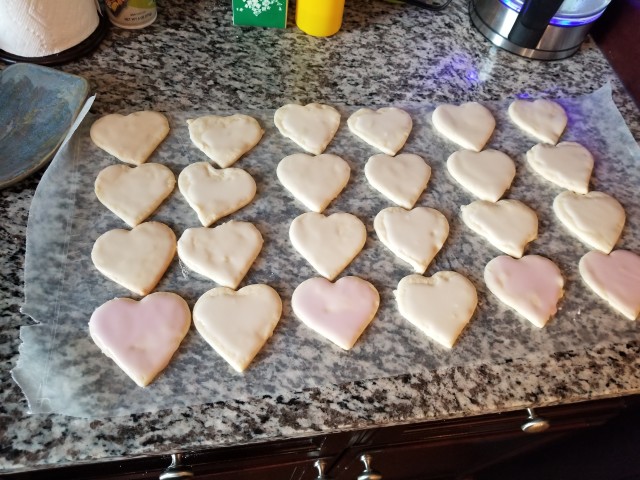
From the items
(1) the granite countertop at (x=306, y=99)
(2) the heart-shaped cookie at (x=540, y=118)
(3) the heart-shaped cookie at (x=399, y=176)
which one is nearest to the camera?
(1) the granite countertop at (x=306, y=99)

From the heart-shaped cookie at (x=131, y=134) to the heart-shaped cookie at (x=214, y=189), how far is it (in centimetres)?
7

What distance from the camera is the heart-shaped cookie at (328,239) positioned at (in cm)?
72

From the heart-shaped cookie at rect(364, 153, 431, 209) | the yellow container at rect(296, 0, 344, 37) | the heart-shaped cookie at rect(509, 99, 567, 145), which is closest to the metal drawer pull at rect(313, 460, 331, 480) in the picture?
the heart-shaped cookie at rect(364, 153, 431, 209)

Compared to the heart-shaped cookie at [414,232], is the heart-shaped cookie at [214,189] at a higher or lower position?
lower

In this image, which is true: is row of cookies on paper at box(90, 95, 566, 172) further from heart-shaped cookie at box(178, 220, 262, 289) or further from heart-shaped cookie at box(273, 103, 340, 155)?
heart-shaped cookie at box(178, 220, 262, 289)

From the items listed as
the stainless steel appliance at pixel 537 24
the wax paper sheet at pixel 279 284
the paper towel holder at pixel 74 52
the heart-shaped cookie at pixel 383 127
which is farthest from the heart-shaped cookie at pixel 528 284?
the paper towel holder at pixel 74 52

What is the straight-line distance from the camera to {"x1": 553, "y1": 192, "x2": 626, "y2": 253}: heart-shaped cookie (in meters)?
0.79

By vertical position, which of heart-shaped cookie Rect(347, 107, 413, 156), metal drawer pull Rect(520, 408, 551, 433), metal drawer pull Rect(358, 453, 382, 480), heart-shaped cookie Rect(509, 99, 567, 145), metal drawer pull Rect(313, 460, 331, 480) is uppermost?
heart-shaped cookie Rect(509, 99, 567, 145)

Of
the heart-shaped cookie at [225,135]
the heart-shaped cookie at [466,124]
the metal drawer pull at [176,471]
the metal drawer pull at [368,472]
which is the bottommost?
the metal drawer pull at [368,472]

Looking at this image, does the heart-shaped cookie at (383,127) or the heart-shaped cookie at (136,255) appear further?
the heart-shaped cookie at (383,127)

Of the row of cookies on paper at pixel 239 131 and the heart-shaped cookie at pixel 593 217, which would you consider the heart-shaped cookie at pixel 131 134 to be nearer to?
the row of cookies on paper at pixel 239 131

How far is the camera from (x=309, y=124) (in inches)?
33.5

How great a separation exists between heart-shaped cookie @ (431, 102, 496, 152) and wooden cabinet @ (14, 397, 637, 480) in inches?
16.4

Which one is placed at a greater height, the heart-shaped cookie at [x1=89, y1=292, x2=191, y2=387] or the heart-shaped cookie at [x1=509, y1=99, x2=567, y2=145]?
the heart-shaped cookie at [x1=509, y1=99, x2=567, y2=145]
